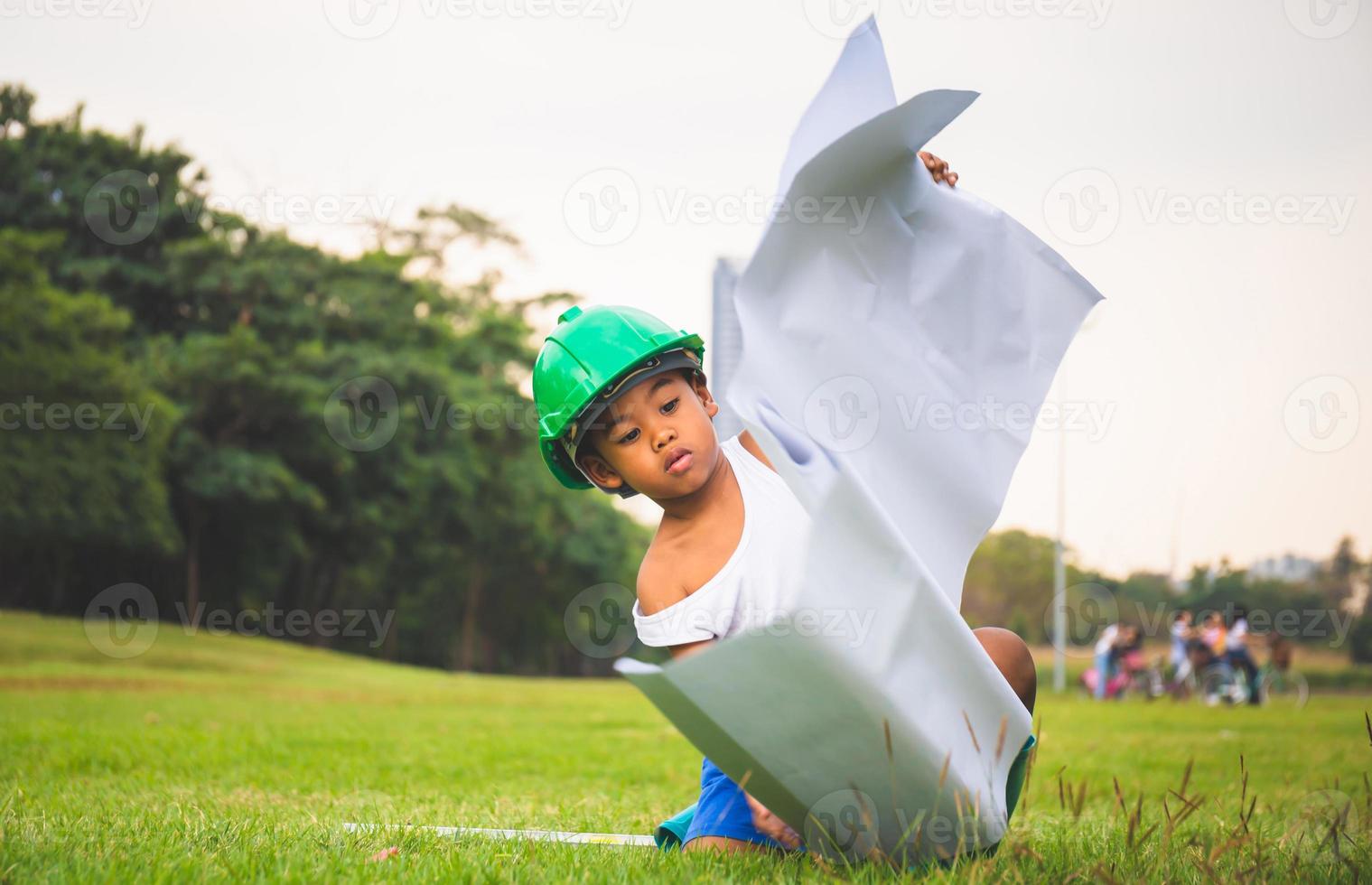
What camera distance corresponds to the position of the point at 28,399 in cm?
2291

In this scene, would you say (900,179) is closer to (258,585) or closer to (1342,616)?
(1342,616)

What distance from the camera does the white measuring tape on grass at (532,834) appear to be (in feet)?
11.3

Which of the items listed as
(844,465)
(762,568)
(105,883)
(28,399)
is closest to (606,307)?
(762,568)

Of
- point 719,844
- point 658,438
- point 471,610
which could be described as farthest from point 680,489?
point 471,610

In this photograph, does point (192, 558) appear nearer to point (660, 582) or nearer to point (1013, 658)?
point (660, 582)

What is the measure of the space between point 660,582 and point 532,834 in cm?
104

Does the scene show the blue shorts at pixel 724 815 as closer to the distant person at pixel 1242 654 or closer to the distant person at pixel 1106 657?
the distant person at pixel 1242 654

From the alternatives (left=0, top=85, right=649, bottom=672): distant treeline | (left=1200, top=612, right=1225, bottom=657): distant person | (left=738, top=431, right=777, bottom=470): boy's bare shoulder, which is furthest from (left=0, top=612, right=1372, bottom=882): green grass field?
(left=0, top=85, right=649, bottom=672): distant treeline

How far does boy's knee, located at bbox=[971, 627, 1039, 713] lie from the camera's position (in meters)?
2.98

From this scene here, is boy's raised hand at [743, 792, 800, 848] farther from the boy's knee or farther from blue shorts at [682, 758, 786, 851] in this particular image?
the boy's knee

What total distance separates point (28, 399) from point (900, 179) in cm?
2414

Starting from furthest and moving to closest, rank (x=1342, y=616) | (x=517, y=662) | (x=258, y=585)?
(x=517, y=662) < (x=258, y=585) < (x=1342, y=616)

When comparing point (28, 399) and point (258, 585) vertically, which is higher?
point (28, 399)

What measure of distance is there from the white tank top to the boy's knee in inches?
21.1
